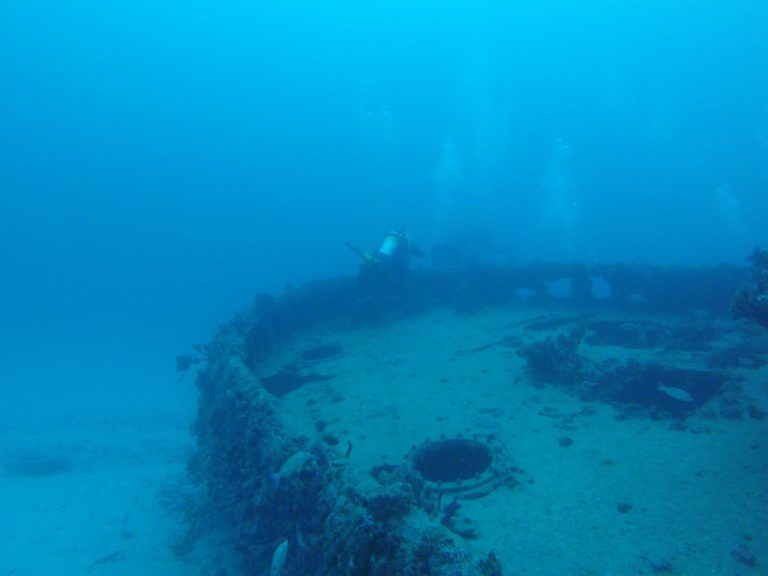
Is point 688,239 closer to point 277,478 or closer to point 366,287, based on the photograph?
point 366,287

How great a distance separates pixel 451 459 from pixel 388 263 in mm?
7994

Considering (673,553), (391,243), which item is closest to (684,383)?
(673,553)

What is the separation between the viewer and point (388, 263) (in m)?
14.1

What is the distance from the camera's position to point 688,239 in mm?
98938

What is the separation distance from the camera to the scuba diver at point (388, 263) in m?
13.9

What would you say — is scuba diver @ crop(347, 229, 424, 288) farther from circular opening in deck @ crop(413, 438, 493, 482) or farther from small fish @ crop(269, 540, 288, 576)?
small fish @ crop(269, 540, 288, 576)

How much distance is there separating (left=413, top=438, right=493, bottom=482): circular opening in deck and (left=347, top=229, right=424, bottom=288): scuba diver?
7.52 m

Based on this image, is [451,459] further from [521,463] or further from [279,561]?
[279,561]

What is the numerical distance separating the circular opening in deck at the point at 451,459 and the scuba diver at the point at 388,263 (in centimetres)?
752

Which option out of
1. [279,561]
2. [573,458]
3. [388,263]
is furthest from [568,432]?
[388,263]

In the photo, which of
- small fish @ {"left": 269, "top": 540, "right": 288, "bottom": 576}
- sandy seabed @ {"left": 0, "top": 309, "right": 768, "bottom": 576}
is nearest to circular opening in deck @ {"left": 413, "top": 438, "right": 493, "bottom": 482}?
sandy seabed @ {"left": 0, "top": 309, "right": 768, "bottom": 576}

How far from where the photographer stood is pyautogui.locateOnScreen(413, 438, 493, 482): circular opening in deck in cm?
665

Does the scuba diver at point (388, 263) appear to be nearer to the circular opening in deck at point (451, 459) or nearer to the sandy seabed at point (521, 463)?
the sandy seabed at point (521, 463)

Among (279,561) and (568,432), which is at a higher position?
(568,432)
